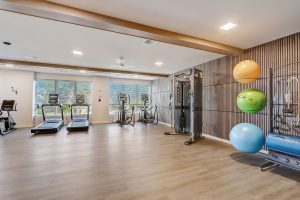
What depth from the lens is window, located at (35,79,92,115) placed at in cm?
812

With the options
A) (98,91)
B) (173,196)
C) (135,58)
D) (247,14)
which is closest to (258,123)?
(247,14)

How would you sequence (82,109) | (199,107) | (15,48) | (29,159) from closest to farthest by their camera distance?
(29,159)
(15,48)
(199,107)
(82,109)

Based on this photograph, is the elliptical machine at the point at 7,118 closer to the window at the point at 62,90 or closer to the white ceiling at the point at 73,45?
the window at the point at 62,90

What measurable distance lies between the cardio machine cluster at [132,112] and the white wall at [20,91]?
4.35 metres

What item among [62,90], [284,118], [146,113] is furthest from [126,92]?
[284,118]

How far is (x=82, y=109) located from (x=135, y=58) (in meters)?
5.45

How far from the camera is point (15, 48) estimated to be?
4430mm

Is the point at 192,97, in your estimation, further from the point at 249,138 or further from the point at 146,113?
the point at 146,113

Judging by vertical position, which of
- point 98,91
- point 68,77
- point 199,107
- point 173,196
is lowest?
point 173,196

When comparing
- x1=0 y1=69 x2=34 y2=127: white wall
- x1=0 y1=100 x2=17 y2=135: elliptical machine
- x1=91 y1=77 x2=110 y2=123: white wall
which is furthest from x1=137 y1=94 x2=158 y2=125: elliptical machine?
x1=0 y1=100 x2=17 y2=135: elliptical machine

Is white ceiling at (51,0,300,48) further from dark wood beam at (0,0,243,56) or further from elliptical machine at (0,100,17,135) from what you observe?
elliptical machine at (0,100,17,135)

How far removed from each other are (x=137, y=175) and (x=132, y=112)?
6125mm

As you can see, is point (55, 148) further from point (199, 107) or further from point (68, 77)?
point (68, 77)

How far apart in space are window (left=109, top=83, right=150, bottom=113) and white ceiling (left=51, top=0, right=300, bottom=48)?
709cm
